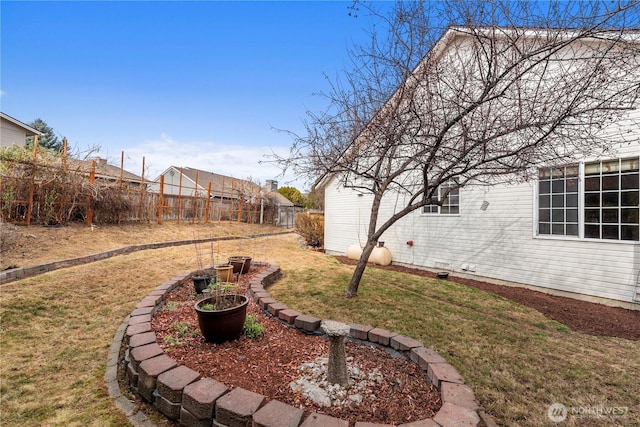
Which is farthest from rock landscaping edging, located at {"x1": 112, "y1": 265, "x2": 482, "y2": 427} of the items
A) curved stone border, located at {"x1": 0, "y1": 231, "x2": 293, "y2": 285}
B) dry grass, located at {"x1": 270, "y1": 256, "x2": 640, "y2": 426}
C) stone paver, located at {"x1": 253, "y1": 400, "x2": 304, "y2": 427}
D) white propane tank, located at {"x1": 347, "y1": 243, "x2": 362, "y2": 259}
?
white propane tank, located at {"x1": 347, "y1": 243, "x2": 362, "y2": 259}

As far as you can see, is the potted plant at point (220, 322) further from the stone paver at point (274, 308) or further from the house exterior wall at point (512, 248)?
the house exterior wall at point (512, 248)

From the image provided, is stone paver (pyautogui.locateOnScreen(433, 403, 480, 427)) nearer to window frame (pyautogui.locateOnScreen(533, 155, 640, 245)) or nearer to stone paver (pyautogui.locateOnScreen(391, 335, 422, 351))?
stone paver (pyautogui.locateOnScreen(391, 335, 422, 351))

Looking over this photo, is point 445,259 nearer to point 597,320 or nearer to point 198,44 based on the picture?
point 597,320

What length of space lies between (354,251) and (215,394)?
7.53 m

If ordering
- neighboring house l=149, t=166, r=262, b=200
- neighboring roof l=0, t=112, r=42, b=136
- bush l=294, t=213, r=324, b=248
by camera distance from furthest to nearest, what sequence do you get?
neighboring house l=149, t=166, r=262, b=200
neighboring roof l=0, t=112, r=42, b=136
bush l=294, t=213, r=324, b=248

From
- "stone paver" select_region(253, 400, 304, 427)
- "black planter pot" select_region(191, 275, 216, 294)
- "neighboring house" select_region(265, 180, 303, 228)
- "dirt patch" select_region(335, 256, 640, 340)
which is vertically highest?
"neighboring house" select_region(265, 180, 303, 228)

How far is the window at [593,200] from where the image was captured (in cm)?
480

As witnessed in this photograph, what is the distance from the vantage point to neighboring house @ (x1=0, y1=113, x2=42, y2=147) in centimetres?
1470

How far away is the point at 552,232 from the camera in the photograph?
5707mm

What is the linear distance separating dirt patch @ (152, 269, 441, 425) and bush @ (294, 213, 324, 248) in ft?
29.6

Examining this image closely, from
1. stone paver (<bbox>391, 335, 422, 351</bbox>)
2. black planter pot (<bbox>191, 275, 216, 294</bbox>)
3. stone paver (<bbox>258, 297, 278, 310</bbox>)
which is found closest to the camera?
stone paver (<bbox>391, 335, 422, 351</bbox>)

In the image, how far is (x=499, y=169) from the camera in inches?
144

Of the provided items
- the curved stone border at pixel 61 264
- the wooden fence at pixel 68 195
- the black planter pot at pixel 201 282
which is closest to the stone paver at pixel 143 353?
the black planter pot at pixel 201 282

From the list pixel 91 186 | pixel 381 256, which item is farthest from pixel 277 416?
pixel 91 186
